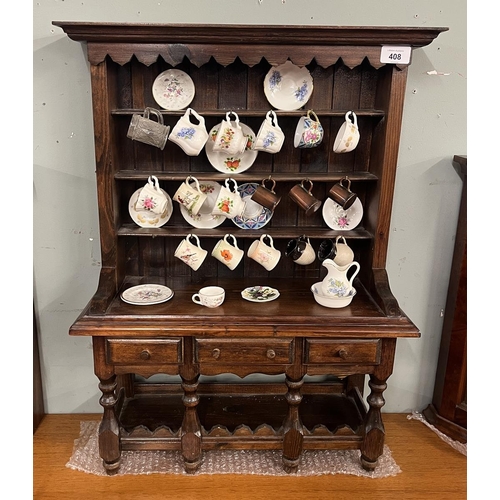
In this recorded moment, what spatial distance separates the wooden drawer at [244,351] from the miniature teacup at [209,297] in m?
0.14

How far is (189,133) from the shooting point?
1.74 m

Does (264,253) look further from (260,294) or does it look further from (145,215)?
(145,215)

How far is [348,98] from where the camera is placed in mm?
1885

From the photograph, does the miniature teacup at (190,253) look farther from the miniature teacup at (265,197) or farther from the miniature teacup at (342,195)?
the miniature teacup at (342,195)

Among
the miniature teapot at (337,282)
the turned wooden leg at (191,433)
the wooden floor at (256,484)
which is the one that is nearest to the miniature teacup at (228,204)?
the miniature teapot at (337,282)

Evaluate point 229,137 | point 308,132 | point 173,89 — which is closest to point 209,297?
point 229,137

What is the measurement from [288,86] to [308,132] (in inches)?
9.0

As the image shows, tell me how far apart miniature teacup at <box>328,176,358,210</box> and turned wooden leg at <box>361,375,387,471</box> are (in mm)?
636

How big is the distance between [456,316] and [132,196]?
1411 millimetres

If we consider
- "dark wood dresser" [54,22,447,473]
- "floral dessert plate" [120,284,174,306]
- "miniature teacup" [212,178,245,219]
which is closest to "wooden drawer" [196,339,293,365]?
"dark wood dresser" [54,22,447,473]

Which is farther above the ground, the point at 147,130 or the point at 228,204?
the point at 147,130

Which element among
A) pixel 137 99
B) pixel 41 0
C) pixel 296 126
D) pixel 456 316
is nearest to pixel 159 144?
pixel 137 99

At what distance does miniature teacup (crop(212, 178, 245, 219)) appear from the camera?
5.90 ft

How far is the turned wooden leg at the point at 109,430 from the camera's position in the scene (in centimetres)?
174
